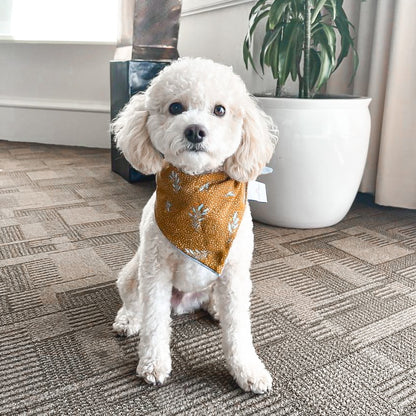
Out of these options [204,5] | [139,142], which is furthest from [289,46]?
[204,5]

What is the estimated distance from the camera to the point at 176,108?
0.92m

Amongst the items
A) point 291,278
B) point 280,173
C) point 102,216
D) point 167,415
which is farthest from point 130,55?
point 167,415

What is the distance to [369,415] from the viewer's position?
922 mm

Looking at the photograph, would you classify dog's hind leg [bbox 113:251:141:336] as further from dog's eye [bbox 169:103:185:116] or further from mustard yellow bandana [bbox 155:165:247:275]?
dog's eye [bbox 169:103:185:116]

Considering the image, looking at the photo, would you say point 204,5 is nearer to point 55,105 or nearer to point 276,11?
point 276,11

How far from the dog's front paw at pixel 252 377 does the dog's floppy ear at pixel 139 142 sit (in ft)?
1.56

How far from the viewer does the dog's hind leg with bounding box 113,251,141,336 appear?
45.1 inches

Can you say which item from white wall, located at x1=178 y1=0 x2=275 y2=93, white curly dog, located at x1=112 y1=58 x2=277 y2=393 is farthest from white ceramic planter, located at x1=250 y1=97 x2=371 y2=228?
white curly dog, located at x1=112 y1=58 x2=277 y2=393

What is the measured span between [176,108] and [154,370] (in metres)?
0.57

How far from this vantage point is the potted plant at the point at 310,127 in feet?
5.83

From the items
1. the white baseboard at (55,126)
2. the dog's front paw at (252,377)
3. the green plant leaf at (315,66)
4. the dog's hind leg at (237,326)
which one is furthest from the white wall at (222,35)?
the dog's front paw at (252,377)

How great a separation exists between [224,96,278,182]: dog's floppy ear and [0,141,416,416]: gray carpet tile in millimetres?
463

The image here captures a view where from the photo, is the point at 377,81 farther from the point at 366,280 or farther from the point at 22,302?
the point at 22,302

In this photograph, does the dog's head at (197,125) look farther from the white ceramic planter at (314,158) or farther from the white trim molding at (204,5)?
the white trim molding at (204,5)
